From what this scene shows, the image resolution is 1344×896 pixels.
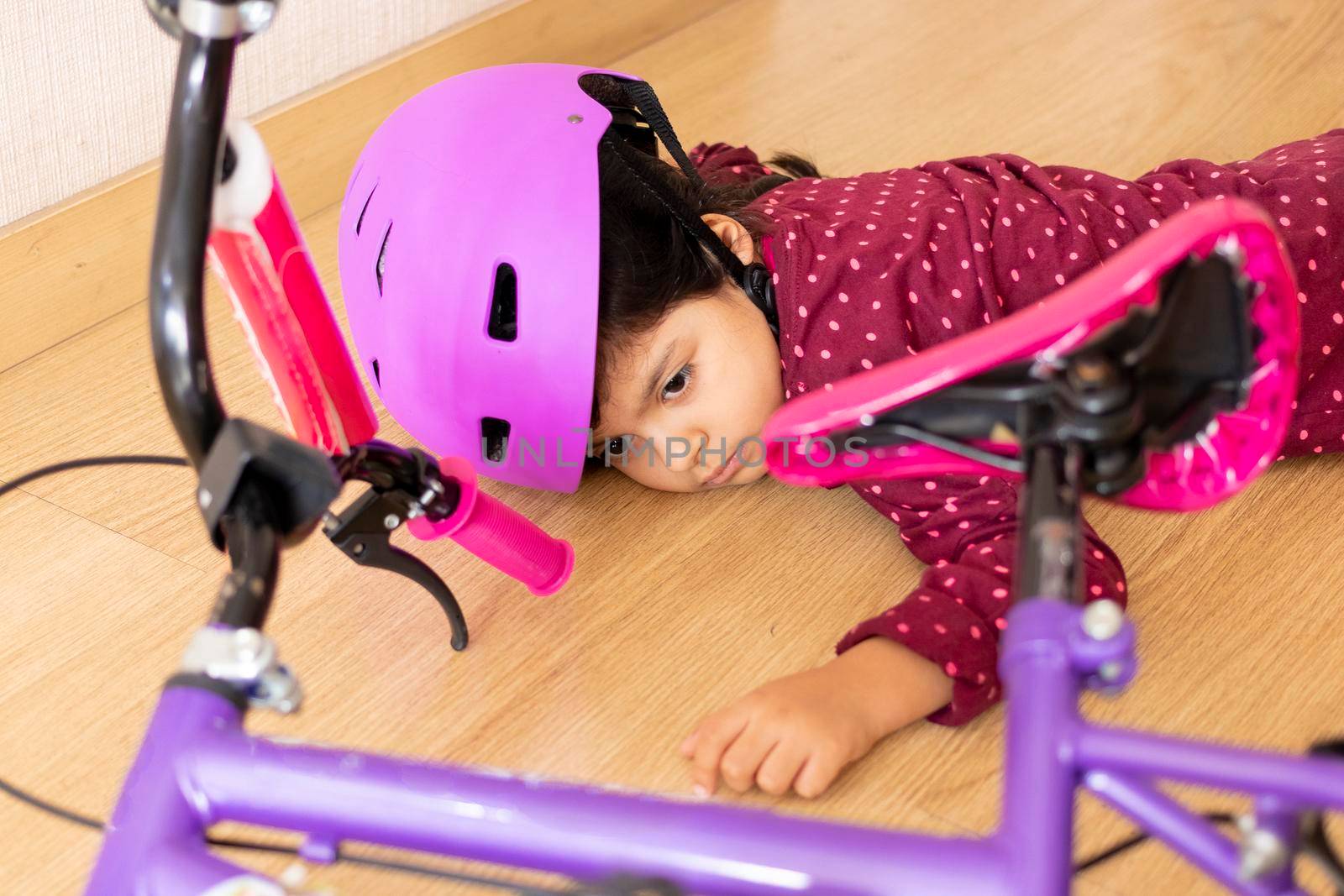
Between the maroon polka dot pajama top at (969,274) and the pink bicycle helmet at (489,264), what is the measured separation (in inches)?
4.2

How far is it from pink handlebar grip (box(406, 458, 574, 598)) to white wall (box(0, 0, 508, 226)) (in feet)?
1.52

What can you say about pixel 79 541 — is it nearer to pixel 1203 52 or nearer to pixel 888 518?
pixel 888 518

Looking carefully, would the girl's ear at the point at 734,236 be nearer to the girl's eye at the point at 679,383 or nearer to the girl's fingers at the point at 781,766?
the girl's eye at the point at 679,383

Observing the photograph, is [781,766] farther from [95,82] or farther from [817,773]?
[95,82]

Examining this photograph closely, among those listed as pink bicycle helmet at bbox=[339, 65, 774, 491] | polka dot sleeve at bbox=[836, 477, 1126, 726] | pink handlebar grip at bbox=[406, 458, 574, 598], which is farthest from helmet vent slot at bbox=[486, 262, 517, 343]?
polka dot sleeve at bbox=[836, 477, 1126, 726]

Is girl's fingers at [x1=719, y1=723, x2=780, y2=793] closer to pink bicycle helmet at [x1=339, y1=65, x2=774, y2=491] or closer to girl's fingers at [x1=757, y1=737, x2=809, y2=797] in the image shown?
girl's fingers at [x1=757, y1=737, x2=809, y2=797]

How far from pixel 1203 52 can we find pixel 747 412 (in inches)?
37.6

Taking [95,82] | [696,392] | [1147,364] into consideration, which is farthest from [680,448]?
[95,82]

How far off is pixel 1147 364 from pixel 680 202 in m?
0.47

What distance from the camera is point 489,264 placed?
86cm

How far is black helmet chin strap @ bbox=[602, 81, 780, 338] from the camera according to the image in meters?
0.94

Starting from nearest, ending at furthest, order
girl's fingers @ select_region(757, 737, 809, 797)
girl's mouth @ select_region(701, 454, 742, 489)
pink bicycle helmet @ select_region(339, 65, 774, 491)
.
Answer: girl's fingers @ select_region(757, 737, 809, 797)
pink bicycle helmet @ select_region(339, 65, 774, 491)
girl's mouth @ select_region(701, 454, 742, 489)

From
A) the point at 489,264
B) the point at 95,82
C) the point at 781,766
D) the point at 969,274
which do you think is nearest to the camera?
the point at 781,766

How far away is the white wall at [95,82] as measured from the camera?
103cm
